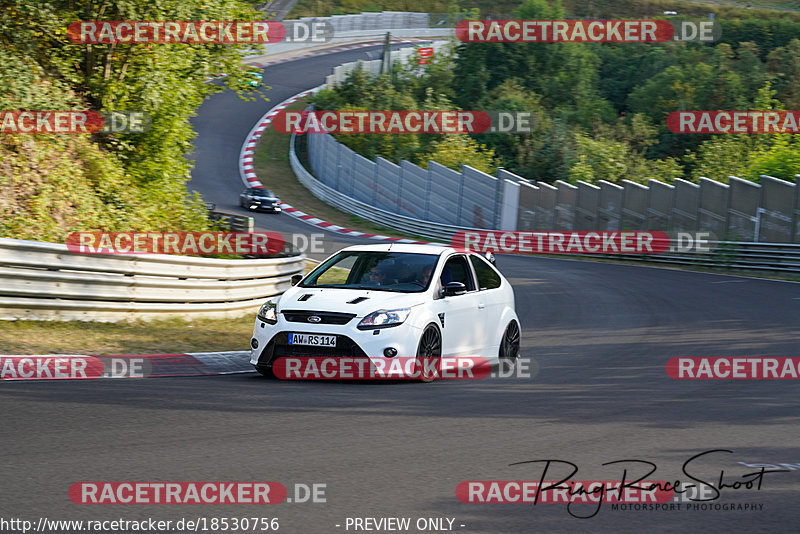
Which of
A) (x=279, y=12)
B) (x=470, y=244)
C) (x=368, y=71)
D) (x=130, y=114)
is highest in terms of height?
(x=279, y=12)

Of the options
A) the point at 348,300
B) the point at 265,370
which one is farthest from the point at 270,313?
the point at 348,300

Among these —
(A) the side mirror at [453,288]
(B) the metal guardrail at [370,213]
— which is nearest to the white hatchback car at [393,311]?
(A) the side mirror at [453,288]

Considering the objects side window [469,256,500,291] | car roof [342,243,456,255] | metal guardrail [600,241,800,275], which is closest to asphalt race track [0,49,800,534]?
side window [469,256,500,291]

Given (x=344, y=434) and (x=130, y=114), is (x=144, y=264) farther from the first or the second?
(x=344, y=434)

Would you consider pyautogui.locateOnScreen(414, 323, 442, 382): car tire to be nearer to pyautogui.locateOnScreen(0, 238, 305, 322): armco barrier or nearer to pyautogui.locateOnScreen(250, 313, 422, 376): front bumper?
pyautogui.locateOnScreen(250, 313, 422, 376): front bumper

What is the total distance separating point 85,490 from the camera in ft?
18.2

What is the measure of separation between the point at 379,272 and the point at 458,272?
1.02 meters

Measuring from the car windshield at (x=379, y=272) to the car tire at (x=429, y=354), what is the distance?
0.54 metres

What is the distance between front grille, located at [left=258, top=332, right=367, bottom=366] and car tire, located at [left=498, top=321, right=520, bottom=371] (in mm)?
2668

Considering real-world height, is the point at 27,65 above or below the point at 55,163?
above

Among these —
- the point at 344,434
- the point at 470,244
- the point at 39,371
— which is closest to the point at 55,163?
the point at 39,371

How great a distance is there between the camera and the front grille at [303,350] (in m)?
9.62

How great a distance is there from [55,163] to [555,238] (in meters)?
24.1

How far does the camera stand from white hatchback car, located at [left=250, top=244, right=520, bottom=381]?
9711 mm
